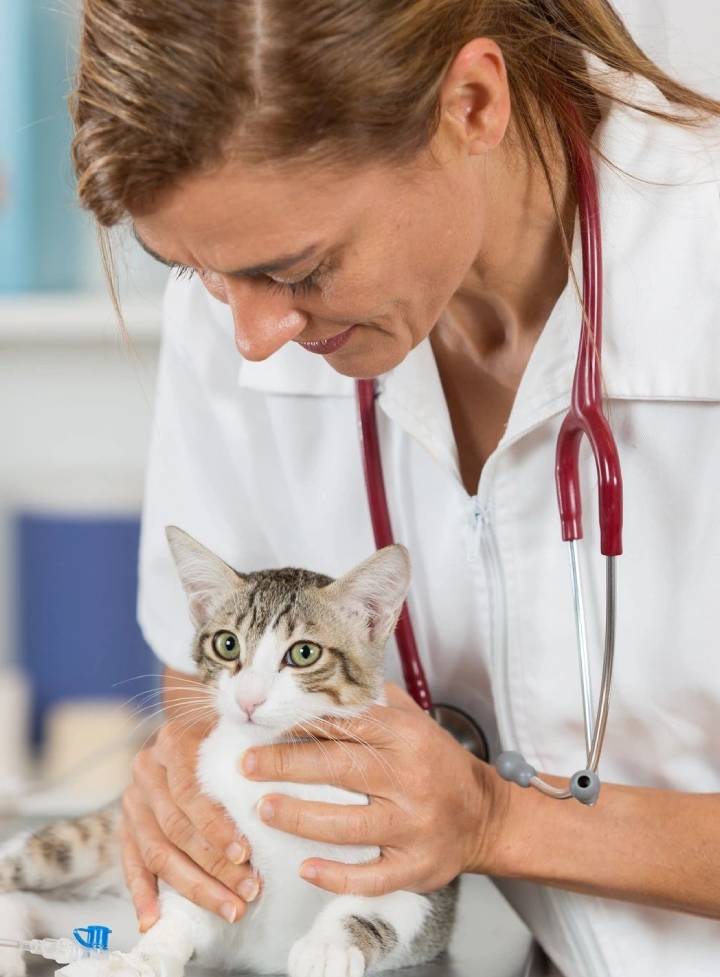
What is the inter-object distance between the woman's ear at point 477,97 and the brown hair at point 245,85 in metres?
0.01

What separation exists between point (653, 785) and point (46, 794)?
1.07 meters

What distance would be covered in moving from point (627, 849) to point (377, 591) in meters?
0.30

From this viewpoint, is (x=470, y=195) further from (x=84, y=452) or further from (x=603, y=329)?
(x=84, y=452)

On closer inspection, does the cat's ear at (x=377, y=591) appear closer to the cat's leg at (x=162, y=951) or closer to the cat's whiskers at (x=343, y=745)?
the cat's whiskers at (x=343, y=745)

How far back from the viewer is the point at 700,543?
957 millimetres

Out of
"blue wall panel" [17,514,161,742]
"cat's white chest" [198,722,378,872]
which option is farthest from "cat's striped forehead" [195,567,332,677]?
"blue wall panel" [17,514,161,742]

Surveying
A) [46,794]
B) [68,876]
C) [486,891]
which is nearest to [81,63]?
[68,876]

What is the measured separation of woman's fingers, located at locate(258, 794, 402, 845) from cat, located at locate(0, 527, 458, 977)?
31mm

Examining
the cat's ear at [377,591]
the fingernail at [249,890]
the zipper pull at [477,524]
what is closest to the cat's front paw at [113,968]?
the fingernail at [249,890]

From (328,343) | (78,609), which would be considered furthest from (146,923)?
(78,609)

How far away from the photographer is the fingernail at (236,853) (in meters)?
0.92

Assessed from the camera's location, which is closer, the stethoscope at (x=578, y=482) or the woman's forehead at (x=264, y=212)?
the woman's forehead at (x=264, y=212)

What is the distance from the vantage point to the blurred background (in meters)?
2.07

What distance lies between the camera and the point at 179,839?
97cm
